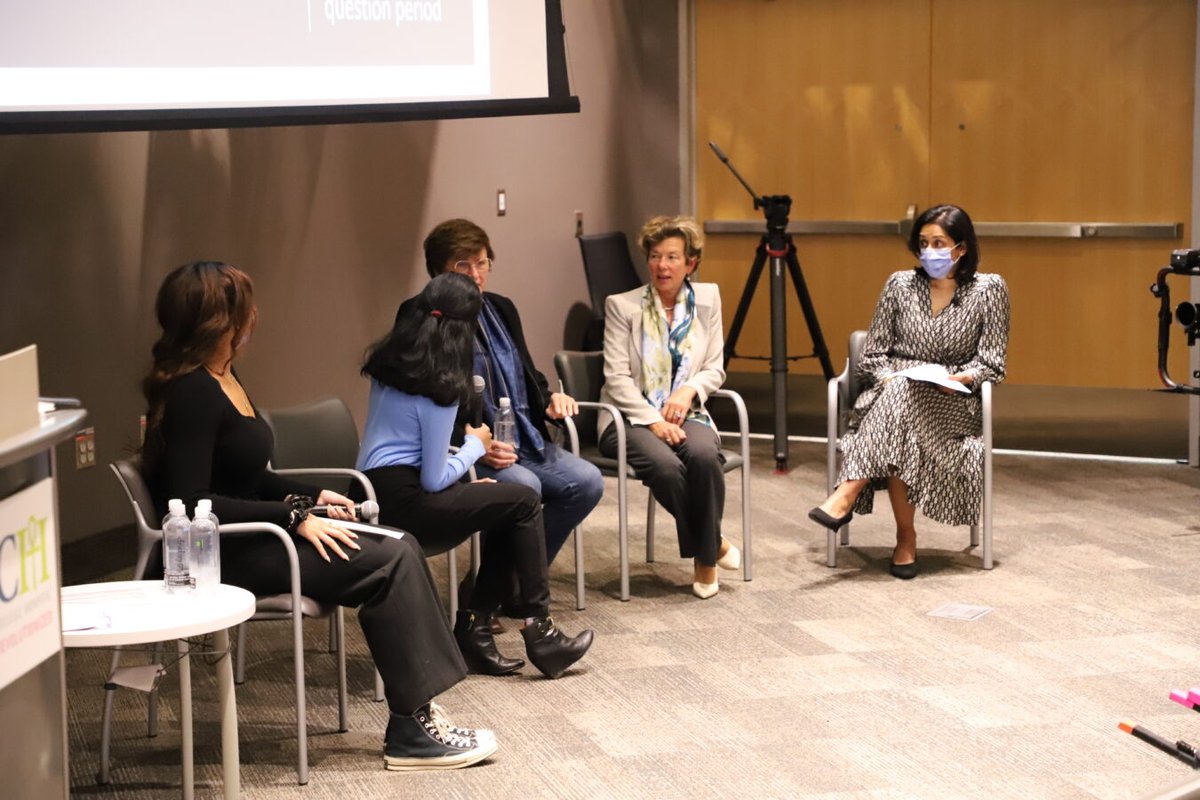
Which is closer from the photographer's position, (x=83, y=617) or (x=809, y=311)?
(x=83, y=617)

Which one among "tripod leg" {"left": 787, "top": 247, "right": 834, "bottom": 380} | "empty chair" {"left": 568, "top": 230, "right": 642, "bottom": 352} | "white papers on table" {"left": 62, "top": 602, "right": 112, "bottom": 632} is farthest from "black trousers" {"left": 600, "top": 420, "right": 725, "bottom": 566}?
"tripod leg" {"left": 787, "top": 247, "right": 834, "bottom": 380}

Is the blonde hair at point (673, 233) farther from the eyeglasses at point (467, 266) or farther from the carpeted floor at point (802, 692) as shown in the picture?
the carpeted floor at point (802, 692)

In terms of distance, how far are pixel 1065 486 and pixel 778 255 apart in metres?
1.61

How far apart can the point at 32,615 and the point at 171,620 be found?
1.87 ft

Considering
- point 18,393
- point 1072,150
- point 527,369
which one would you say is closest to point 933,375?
point 527,369

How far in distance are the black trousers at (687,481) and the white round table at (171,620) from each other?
5.95 feet

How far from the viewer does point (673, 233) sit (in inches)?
195

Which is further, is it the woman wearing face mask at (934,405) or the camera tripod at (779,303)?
the camera tripod at (779,303)

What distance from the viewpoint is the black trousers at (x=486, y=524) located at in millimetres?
3836

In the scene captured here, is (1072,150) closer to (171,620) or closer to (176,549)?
(176,549)

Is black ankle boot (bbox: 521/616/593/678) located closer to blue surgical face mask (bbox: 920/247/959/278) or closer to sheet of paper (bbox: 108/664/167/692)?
sheet of paper (bbox: 108/664/167/692)

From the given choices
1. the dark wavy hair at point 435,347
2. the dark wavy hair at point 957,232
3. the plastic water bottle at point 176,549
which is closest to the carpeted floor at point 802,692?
the plastic water bottle at point 176,549

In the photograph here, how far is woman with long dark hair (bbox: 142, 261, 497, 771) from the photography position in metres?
3.29

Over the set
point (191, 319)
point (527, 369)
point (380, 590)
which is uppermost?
point (191, 319)
